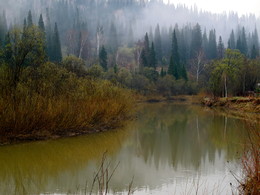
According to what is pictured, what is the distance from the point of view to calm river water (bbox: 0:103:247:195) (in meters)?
5.39

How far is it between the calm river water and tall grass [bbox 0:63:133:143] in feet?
1.77

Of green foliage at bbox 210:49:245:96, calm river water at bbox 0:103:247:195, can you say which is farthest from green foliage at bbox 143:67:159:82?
calm river water at bbox 0:103:247:195

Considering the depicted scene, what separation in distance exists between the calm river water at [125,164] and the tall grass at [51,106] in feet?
1.77

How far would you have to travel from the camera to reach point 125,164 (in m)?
7.12

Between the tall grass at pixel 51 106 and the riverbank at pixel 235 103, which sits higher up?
the tall grass at pixel 51 106

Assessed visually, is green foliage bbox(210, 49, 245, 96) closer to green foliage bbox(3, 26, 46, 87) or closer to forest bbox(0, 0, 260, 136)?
forest bbox(0, 0, 260, 136)

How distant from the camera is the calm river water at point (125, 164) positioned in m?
5.39

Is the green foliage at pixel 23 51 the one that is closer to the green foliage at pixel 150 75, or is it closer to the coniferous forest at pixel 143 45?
the coniferous forest at pixel 143 45

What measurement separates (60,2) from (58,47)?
199 ft

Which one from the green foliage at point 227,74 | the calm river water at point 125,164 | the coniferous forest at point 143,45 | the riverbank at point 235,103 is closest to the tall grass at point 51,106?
the calm river water at point 125,164

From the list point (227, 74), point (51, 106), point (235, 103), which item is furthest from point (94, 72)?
point (51, 106)

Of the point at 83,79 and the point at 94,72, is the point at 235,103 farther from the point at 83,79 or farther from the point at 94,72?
the point at 83,79

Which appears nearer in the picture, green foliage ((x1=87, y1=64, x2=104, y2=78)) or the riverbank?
the riverbank

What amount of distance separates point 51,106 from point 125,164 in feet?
10.8
